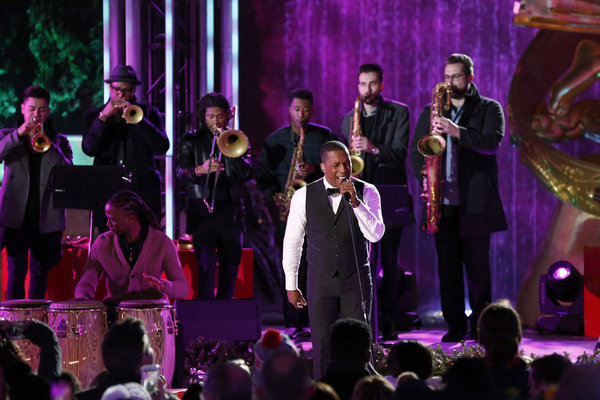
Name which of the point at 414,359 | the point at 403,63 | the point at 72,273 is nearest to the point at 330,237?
the point at 414,359

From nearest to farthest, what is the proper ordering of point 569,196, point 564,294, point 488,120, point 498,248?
1. point 488,120
2. point 564,294
3. point 569,196
4. point 498,248

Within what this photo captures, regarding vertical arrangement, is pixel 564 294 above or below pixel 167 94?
below

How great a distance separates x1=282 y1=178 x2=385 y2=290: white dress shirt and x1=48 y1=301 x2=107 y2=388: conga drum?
122cm

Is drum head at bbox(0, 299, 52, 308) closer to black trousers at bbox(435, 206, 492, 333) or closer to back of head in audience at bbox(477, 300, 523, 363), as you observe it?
back of head in audience at bbox(477, 300, 523, 363)

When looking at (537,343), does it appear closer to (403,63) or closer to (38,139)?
(403,63)

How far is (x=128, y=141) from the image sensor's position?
306 inches

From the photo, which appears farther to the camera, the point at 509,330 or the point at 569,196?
the point at 569,196

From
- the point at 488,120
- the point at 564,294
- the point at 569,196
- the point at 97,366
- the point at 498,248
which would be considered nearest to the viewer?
the point at 97,366

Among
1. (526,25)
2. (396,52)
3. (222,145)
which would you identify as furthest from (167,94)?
(526,25)

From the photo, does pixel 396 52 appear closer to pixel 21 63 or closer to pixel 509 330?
pixel 21 63

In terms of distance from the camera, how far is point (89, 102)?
41.3 feet

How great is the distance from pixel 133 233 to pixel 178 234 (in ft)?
9.65

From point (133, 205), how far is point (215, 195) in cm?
167

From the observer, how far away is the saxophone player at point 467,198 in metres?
7.82
